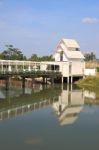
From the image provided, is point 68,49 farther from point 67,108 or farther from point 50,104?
point 67,108

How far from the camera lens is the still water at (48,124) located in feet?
50.8

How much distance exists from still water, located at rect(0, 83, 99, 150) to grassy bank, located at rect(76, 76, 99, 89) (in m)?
15.9

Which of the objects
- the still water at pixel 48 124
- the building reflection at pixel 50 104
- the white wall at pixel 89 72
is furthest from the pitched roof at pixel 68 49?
the still water at pixel 48 124

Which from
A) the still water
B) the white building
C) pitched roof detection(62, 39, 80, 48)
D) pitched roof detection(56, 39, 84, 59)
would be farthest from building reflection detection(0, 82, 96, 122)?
pitched roof detection(62, 39, 80, 48)

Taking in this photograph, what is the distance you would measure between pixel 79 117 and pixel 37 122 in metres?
3.58

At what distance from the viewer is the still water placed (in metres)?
15.5

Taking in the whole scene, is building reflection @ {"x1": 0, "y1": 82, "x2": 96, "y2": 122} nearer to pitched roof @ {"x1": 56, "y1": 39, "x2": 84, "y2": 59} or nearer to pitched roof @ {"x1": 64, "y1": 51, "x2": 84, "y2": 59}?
pitched roof @ {"x1": 64, "y1": 51, "x2": 84, "y2": 59}

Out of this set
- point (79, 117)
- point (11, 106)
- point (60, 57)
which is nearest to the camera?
point (79, 117)

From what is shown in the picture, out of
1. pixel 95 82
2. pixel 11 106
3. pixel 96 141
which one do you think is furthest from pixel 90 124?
pixel 95 82

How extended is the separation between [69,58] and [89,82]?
5.26 m

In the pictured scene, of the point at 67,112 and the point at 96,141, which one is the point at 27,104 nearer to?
the point at 67,112

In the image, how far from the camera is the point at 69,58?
51.4 meters

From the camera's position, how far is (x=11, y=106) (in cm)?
2688

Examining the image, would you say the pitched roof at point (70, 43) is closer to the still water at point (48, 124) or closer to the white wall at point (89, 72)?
the white wall at point (89, 72)
